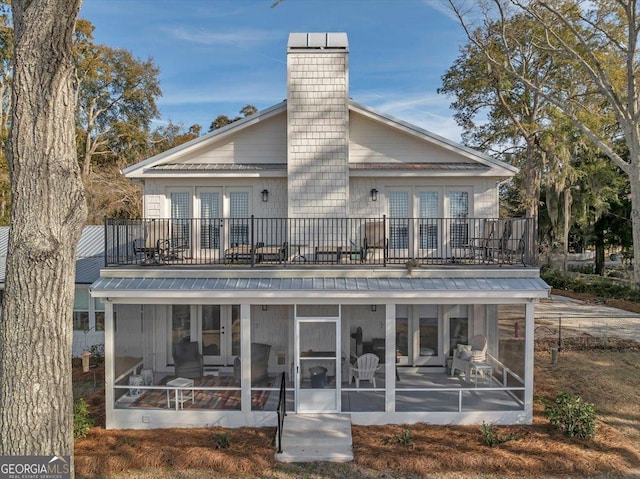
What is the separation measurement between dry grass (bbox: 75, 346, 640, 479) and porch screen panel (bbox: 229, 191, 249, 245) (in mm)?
5049

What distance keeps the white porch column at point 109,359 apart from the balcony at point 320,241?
1453 mm

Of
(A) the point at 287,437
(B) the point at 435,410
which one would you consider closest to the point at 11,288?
(A) the point at 287,437

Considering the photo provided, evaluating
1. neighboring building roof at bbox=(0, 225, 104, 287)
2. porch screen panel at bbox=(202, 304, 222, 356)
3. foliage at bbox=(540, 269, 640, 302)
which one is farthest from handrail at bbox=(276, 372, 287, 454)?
foliage at bbox=(540, 269, 640, 302)

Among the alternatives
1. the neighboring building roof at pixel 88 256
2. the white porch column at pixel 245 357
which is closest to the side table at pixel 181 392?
the white porch column at pixel 245 357

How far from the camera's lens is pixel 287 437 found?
27.2ft

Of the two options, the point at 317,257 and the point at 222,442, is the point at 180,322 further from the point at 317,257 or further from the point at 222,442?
the point at 222,442

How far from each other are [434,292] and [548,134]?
63.6 ft

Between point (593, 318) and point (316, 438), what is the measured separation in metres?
14.2

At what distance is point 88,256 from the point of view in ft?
52.9

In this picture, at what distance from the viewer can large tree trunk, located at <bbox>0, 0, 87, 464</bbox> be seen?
4512mm

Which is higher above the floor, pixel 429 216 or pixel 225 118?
pixel 225 118

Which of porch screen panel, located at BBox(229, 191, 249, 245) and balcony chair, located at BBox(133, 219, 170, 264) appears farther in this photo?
porch screen panel, located at BBox(229, 191, 249, 245)

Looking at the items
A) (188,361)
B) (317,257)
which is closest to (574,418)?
(317,257)

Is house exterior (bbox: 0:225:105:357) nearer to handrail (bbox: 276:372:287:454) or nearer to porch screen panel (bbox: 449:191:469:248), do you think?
handrail (bbox: 276:372:287:454)
